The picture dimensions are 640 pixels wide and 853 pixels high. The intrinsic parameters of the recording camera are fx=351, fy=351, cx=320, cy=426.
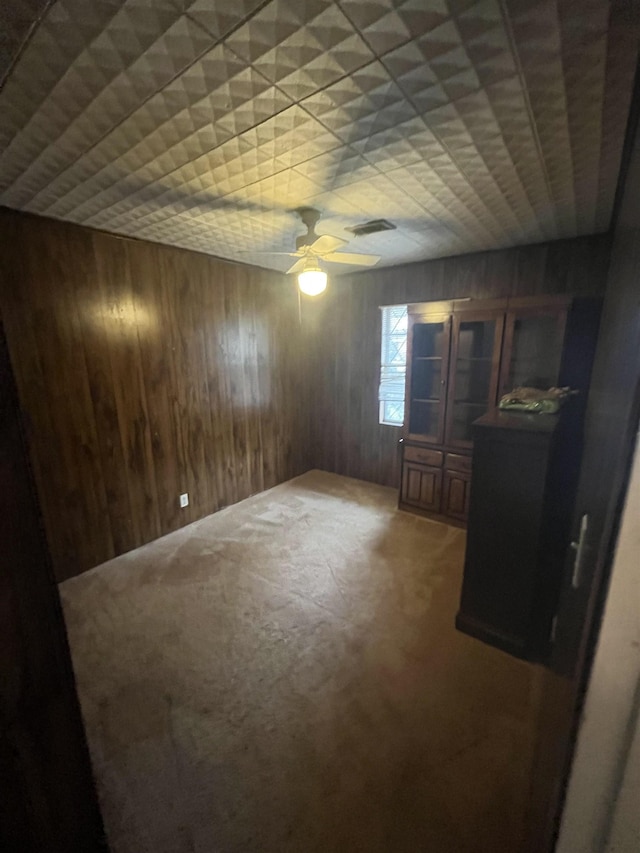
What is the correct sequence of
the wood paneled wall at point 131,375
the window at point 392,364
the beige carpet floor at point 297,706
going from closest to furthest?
the beige carpet floor at point 297,706
the wood paneled wall at point 131,375
the window at point 392,364

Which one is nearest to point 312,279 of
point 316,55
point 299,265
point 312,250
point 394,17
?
point 312,250

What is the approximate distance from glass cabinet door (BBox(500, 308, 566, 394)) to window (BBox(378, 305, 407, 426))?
1051 millimetres

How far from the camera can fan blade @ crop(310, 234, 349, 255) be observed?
211 centimetres

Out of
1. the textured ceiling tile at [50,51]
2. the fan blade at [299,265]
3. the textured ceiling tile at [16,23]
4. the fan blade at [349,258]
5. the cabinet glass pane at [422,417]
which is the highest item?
the textured ceiling tile at [50,51]

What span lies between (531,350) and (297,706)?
285 cm

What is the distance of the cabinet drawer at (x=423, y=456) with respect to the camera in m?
3.17

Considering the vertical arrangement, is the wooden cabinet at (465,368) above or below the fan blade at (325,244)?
below

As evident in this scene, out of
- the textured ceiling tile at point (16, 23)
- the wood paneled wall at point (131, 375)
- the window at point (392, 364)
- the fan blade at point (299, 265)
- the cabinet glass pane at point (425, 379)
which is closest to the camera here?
the textured ceiling tile at point (16, 23)

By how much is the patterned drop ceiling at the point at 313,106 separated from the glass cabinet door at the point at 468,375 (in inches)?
37.1

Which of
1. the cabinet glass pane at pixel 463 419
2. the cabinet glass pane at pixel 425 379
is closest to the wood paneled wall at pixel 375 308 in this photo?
the cabinet glass pane at pixel 425 379

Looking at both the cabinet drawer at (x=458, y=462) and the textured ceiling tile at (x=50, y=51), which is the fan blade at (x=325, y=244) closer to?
the textured ceiling tile at (x=50, y=51)

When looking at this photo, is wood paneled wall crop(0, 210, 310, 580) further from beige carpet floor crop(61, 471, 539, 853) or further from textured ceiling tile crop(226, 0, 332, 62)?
textured ceiling tile crop(226, 0, 332, 62)

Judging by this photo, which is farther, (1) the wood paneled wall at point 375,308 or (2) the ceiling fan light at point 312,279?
(1) the wood paneled wall at point 375,308

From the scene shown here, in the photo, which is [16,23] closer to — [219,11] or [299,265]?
[219,11]
